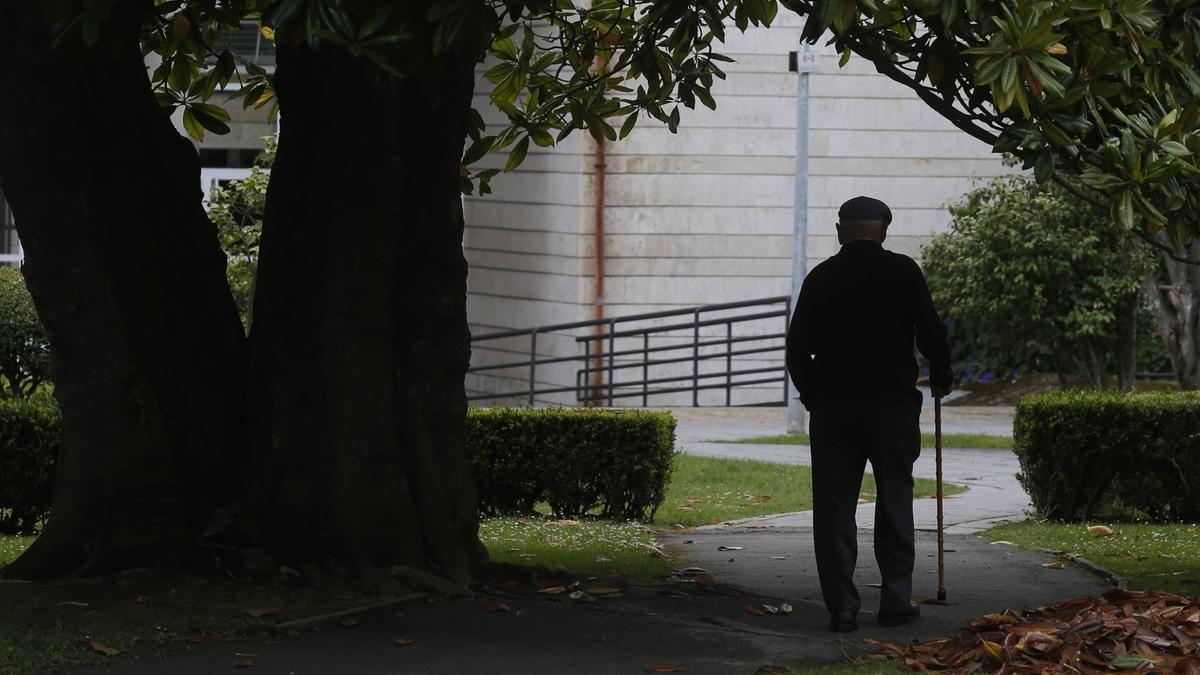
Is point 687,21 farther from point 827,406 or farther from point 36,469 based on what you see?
point 36,469

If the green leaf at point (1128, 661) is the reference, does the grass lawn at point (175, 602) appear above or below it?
below

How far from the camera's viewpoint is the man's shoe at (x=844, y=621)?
725 centimetres

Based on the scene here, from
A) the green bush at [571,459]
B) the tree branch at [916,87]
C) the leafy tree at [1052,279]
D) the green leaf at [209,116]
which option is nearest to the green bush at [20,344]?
the green bush at [571,459]

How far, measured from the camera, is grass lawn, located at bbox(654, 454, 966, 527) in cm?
1275

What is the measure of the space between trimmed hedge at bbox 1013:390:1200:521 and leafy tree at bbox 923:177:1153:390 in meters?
8.58

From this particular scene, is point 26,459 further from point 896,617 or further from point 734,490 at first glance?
point 896,617

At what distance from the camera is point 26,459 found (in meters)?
10.7

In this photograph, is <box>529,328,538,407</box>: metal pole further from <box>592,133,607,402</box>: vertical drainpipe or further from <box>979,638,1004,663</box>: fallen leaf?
<box>979,638,1004,663</box>: fallen leaf

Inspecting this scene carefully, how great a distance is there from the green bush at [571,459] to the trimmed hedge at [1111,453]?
2602mm

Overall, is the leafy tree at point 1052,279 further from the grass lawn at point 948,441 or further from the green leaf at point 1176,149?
the green leaf at point 1176,149

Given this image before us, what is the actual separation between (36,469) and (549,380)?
14690 mm

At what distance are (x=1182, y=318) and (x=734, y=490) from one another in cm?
575

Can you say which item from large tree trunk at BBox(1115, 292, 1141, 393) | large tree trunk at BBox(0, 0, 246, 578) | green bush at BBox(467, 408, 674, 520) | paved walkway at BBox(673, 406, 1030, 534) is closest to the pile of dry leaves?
large tree trunk at BBox(0, 0, 246, 578)

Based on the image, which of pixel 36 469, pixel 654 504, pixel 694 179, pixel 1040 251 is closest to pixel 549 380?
pixel 694 179
